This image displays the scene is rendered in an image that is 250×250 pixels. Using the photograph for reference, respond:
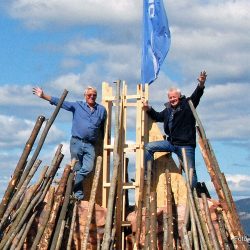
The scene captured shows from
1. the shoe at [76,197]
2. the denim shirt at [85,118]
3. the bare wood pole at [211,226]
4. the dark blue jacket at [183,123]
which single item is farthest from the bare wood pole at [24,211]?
the bare wood pole at [211,226]

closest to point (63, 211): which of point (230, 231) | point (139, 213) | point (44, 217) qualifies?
point (44, 217)

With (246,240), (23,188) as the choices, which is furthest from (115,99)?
(246,240)

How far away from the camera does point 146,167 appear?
1616cm

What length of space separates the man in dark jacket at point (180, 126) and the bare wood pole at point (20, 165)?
82.4 inches

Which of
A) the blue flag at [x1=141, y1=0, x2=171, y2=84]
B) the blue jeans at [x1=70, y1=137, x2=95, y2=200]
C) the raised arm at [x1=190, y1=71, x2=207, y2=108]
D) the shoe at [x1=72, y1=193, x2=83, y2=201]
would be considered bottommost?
the shoe at [x1=72, y1=193, x2=83, y2=201]

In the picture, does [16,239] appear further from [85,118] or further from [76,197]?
[85,118]

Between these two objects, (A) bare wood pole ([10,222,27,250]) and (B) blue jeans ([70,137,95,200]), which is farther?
(B) blue jeans ([70,137,95,200])

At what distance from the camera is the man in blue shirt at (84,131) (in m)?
15.9

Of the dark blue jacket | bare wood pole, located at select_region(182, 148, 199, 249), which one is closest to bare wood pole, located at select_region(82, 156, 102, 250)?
the dark blue jacket

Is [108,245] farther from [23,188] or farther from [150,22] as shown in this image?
[150,22]

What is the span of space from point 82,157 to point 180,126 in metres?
1.88

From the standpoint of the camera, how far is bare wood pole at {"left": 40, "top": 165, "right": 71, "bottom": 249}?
1519 cm

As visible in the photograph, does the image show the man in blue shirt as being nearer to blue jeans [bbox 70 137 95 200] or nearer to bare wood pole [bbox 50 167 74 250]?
blue jeans [bbox 70 137 95 200]

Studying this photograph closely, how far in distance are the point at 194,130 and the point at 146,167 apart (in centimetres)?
115
